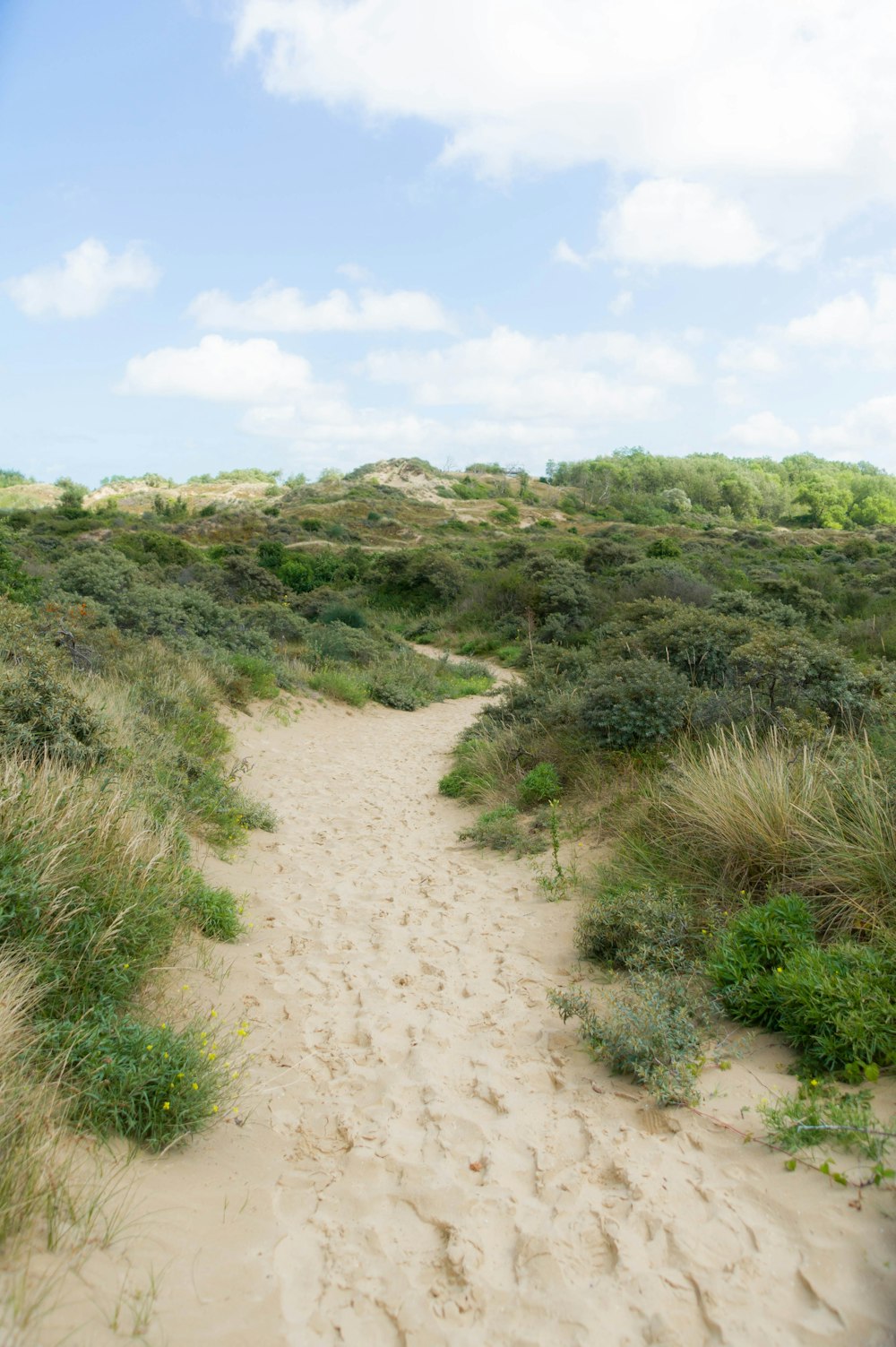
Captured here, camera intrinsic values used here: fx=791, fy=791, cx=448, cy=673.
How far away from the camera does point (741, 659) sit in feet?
25.1

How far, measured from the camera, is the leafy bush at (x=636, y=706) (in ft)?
23.5

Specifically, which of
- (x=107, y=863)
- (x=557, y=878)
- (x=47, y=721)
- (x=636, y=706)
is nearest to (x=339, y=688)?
(x=636, y=706)

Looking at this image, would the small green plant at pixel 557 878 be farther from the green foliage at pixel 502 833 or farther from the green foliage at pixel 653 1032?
the green foliage at pixel 653 1032

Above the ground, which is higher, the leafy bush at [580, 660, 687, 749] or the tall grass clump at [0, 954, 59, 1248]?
the leafy bush at [580, 660, 687, 749]

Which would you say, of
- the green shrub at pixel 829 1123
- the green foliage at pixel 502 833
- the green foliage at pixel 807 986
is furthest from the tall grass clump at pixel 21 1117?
the green foliage at pixel 502 833

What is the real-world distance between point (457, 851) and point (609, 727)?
182cm

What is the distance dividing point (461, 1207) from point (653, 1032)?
1.13 m

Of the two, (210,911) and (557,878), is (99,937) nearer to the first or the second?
(210,911)

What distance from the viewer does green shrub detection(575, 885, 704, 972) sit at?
4188 mm

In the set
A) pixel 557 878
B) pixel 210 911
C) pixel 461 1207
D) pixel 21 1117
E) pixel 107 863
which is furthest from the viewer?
pixel 557 878

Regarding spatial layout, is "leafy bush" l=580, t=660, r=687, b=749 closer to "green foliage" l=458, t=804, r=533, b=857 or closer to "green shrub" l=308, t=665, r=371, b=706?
"green foliage" l=458, t=804, r=533, b=857

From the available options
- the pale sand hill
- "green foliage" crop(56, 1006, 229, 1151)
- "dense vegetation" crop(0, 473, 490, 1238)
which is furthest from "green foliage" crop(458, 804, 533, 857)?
"green foliage" crop(56, 1006, 229, 1151)

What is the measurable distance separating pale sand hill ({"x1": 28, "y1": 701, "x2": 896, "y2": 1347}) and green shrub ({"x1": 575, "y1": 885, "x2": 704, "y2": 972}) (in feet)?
1.06

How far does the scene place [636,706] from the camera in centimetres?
731
